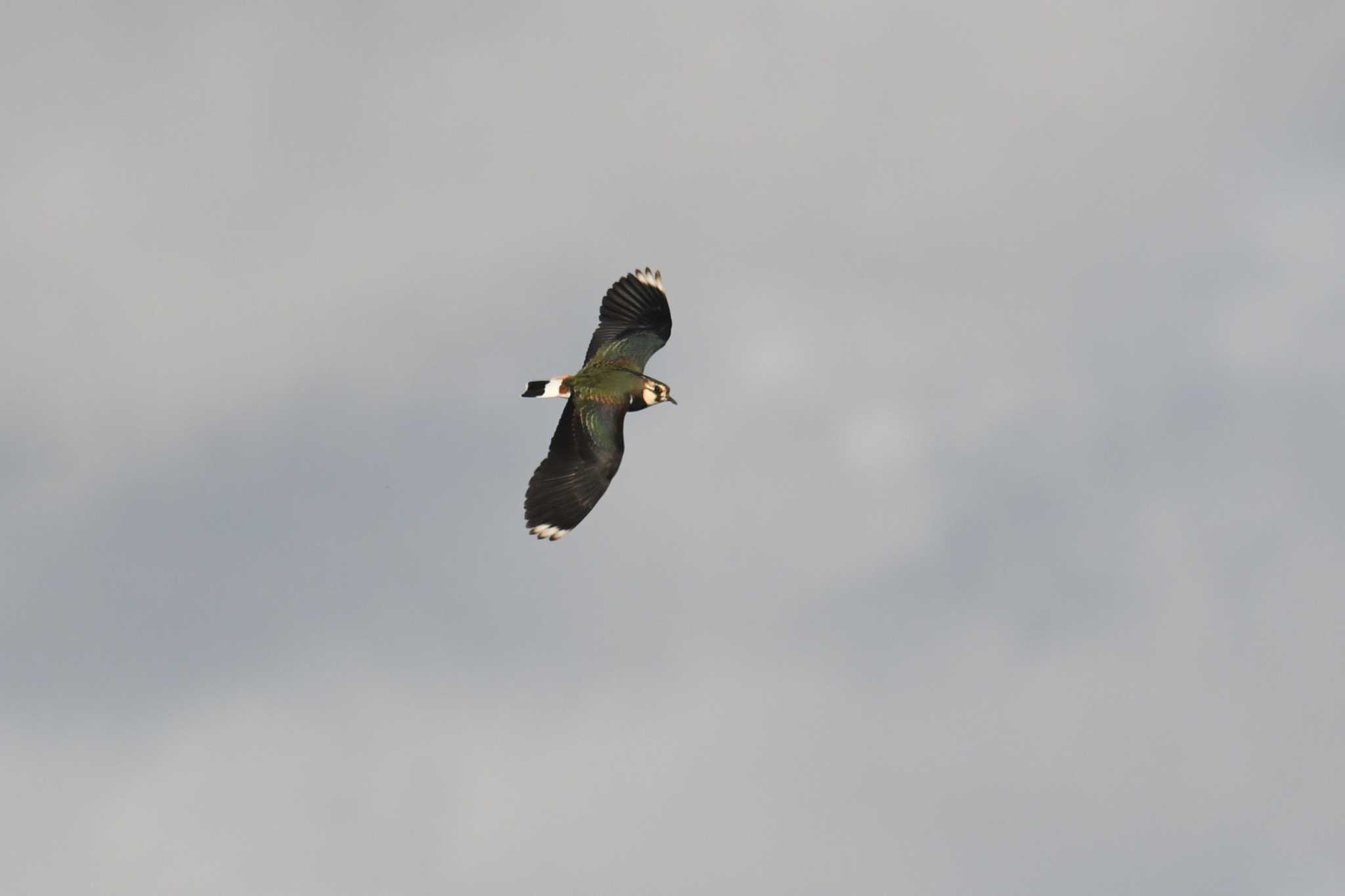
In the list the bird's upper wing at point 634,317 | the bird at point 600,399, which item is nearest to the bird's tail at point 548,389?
the bird at point 600,399

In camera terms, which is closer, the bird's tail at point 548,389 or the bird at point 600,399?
the bird at point 600,399

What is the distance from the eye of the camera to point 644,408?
133ft

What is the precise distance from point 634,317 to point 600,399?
4.38 metres

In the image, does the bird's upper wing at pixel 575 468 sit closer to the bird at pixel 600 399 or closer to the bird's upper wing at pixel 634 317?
the bird at pixel 600 399

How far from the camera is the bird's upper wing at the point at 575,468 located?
36.7 metres

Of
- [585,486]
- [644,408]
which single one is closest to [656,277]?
[644,408]

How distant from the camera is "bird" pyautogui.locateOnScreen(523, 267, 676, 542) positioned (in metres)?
36.9

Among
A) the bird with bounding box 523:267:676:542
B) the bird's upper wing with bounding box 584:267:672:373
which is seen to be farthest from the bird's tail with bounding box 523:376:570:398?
the bird's upper wing with bounding box 584:267:672:373

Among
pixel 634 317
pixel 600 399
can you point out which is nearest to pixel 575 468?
pixel 600 399

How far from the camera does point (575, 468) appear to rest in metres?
37.3

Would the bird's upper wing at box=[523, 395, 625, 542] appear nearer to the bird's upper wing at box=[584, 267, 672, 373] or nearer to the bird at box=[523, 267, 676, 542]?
the bird at box=[523, 267, 676, 542]

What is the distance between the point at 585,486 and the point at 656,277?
795cm

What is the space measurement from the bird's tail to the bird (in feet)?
0.06

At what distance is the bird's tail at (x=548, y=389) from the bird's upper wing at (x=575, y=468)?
0.52m
